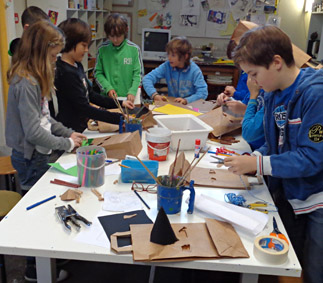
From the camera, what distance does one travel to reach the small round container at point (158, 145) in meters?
1.59

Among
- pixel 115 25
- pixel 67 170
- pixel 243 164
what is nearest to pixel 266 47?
pixel 243 164

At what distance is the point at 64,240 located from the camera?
1019mm

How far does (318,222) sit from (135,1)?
16.3ft

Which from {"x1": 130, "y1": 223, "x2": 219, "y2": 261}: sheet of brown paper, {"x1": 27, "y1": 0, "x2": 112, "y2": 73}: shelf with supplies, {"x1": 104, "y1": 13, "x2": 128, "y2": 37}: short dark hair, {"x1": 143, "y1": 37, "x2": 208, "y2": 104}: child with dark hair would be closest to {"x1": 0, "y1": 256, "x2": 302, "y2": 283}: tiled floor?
{"x1": 130, "y1": 223, "x2": 219, "y2": 261}: sheet of brown paper

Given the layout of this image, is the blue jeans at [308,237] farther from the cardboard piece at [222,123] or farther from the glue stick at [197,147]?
the cardboard piece at [222,123]

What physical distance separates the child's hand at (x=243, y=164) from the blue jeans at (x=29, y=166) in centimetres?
92

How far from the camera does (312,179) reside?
1.25m

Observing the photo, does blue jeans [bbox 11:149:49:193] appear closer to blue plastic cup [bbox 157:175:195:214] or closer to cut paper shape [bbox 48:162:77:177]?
cut paper shape [bbox 48:162:77:177]

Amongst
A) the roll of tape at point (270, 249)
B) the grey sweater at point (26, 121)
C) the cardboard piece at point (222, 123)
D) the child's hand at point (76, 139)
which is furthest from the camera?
the cardboard piece at point (222, 123)

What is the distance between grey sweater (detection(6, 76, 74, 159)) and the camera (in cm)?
152

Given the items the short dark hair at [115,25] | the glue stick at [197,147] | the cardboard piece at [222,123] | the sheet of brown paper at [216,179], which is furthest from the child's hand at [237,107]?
the short dark hair at [115,25]

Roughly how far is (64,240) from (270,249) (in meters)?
0.60

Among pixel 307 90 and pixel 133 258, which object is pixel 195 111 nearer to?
pixel 307 90

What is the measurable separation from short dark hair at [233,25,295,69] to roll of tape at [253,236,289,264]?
0.60m
